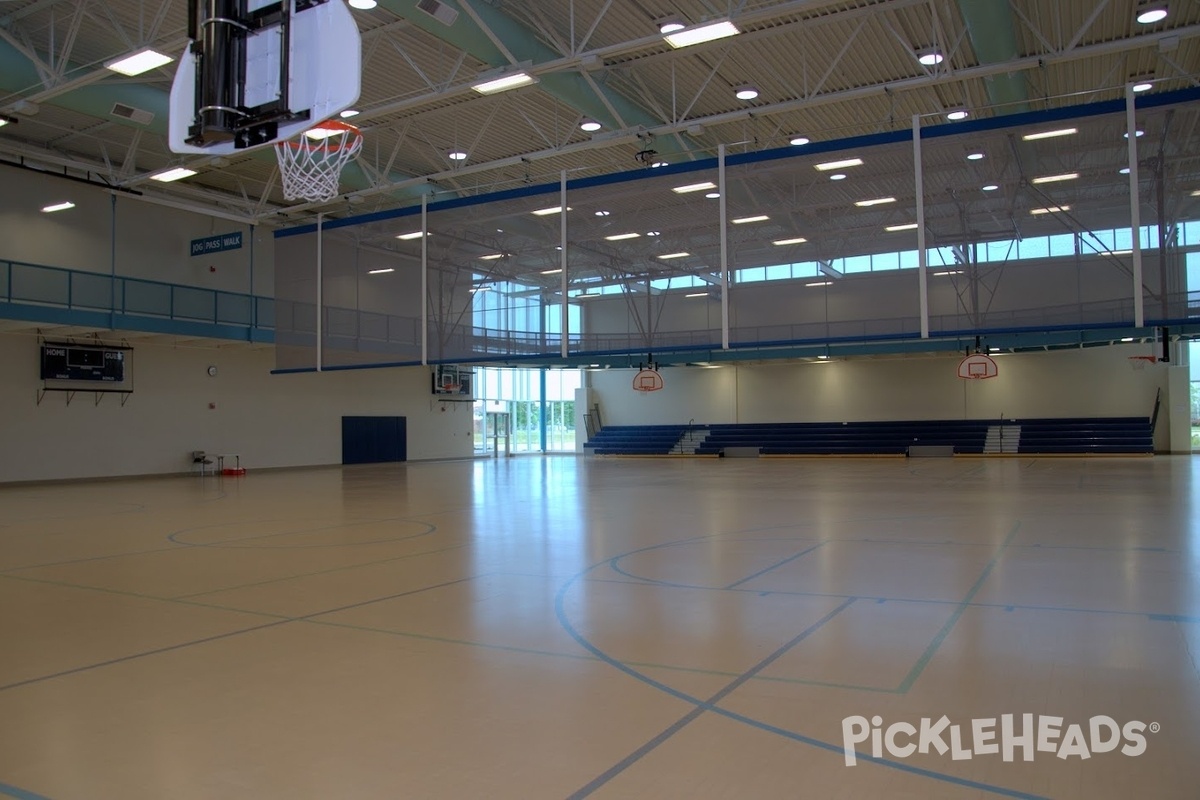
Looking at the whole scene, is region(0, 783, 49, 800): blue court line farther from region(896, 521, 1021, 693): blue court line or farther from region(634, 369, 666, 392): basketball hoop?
region(634, 369, 666, 392): basketball hoop

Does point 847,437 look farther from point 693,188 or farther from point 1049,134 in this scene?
point 1049,134

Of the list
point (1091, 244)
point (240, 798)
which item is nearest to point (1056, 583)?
point (240, 798)

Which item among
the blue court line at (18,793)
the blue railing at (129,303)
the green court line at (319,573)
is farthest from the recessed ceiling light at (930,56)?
the blue railing at (129,303)

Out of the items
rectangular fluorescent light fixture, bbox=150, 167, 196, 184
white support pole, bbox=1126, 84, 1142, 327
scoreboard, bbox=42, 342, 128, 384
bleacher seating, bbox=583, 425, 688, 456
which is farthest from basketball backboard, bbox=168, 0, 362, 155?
bleacher seating, bbox=583, 425, 688, 456

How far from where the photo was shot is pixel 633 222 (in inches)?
759

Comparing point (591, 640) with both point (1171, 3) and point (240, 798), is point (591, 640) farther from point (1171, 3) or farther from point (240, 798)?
point (1171, 3)

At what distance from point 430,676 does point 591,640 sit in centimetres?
121

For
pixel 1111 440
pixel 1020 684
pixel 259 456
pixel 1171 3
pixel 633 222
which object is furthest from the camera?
pixel 1111 440

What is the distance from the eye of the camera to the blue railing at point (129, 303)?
19.5 m

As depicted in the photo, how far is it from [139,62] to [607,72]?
9.03m

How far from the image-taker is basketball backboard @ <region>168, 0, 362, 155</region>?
A: 13.2 ft

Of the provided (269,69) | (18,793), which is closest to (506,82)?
(269,69)

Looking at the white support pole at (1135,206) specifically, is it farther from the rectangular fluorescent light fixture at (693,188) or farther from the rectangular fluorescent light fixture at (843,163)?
the rectangular fluorescent light fixture at (693,188)

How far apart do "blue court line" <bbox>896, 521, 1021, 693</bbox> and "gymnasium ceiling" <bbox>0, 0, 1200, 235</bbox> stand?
9.30m
